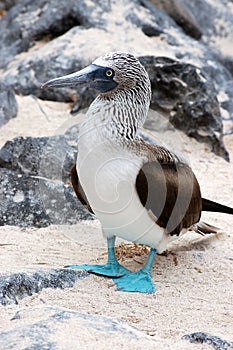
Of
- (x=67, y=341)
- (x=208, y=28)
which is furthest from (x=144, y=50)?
(x=67, y=341)

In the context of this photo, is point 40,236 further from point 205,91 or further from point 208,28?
point 208,28

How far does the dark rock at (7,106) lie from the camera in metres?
6.77

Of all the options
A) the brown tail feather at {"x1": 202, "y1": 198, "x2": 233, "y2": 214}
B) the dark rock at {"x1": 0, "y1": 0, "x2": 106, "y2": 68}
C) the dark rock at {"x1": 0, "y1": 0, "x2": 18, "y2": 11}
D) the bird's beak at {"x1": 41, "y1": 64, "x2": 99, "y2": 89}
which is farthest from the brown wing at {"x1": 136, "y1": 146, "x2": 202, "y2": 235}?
the dark rock at {"x1": 0, "y1": 0, "x2": 18, "y2": 11}

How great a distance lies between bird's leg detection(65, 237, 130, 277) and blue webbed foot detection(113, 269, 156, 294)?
0.19 feet

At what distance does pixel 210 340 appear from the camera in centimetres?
274

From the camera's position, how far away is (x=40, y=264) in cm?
380

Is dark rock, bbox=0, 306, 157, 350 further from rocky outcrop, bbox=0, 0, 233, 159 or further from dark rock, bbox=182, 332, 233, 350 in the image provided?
rocky outcrop, bbox=0, 0, 233, 159

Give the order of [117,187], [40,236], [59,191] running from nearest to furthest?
[117,187] → [40,236] → [59,191]

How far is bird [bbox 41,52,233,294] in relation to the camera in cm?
349

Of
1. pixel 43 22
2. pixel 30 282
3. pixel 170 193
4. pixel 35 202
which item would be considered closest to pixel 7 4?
pixel 43 22

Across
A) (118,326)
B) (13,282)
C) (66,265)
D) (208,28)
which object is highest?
(118,326)

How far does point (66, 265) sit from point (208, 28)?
7.33 metres

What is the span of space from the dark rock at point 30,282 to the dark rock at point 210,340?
86 cm

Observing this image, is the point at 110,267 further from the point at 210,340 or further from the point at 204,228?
the point at 210,340
